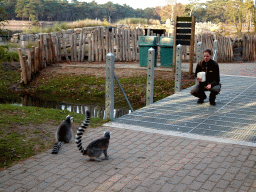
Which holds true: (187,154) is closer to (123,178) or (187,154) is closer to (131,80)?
(123,178)

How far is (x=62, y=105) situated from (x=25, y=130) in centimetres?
504

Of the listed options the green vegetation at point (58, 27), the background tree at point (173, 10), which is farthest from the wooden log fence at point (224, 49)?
the background tree at point (173, 10)

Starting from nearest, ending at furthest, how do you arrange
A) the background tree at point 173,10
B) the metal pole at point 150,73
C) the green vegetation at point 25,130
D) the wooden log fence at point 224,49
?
the green vegetation at point 25,130, the metal pole at point 150,73, the wooden log fence at point 224,49, the background tree at point 173,10

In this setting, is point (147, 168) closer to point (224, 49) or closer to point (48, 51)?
point (48, 51)

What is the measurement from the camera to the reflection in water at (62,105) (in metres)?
10.3

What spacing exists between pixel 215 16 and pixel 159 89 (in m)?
74.5

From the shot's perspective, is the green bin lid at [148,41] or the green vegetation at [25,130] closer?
the green vegetation at [25,130]

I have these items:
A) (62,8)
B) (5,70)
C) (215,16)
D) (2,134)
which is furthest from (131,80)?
(215,16)

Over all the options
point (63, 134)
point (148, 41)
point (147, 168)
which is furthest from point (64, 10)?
point (147, 168)

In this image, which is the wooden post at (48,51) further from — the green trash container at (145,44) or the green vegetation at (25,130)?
the green vegetation at (25,130)

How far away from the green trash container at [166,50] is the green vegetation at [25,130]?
8.54 m

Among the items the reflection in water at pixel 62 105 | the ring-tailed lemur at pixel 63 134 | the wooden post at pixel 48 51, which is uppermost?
the wooden post at pixel 48 51

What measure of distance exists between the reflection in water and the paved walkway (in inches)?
163

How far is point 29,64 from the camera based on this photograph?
1454 centimetres
